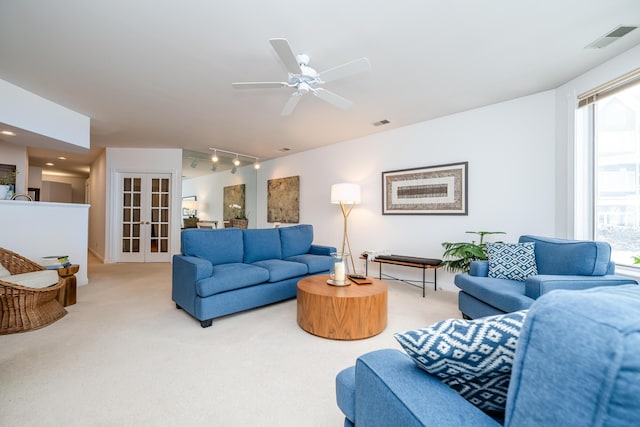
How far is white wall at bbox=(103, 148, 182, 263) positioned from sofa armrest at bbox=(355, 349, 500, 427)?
6.04 metres

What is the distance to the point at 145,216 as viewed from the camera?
604 cm

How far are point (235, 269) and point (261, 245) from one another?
2.45 feet

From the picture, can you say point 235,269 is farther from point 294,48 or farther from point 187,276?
point 294,48

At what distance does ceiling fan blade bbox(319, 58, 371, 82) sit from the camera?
2.05 meters

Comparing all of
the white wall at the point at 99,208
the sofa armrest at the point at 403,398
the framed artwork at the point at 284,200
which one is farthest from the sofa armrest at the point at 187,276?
the white wall at the point at 99,208

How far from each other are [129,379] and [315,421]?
1235 mm

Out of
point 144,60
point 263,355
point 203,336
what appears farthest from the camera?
point 144,60

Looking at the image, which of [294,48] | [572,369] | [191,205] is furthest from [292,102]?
[191,205]

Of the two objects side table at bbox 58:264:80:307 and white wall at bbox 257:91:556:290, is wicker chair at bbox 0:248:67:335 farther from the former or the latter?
white wall at bbox 257:91:556:290

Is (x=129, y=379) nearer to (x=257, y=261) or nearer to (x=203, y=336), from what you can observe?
(x=203, y=336)

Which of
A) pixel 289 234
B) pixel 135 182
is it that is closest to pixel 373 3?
pixel 289 234

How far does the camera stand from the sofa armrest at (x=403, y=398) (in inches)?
25.9

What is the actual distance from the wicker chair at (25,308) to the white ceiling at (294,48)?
6.85ft

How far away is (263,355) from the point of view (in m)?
2.10
